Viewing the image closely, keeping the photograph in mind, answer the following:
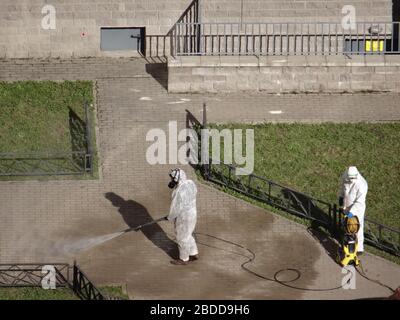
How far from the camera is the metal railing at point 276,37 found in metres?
28.5

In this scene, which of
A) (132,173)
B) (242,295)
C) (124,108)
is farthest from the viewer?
(124,108)

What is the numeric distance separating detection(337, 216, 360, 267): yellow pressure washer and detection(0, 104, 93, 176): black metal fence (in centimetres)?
614

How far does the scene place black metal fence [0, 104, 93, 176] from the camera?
23.8m

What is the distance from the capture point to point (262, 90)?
87.8 feet

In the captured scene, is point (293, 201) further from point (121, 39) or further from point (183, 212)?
point (121, 39)

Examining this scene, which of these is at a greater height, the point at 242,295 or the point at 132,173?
the point at 132,173

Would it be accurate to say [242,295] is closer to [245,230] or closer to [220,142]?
[245,230]

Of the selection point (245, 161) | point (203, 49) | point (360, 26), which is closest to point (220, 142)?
point (245, 161)

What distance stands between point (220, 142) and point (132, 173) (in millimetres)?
2303

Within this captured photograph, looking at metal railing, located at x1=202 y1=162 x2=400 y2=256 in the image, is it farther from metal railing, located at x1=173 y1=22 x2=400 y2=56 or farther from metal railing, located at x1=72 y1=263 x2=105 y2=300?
metal railing, located at x1=173 y1=22 x2=400 y2=56

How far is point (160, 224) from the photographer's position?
22.4 m

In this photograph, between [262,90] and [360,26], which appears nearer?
[262,90]

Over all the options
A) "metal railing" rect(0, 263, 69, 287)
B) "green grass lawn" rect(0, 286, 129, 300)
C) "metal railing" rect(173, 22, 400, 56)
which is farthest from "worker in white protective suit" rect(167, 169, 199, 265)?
"metal railing" rect(173, 22, 400, 56)

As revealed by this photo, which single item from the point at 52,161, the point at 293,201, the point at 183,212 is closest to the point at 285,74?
the point at 293,201
